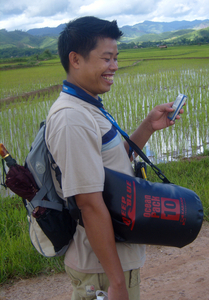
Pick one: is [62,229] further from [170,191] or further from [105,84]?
[105,84]

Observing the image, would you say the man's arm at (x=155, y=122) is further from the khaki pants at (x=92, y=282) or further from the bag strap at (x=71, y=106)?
the khaki pants at (x=92, y=282)

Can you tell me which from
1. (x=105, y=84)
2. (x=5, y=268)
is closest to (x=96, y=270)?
(x=105, y=84)

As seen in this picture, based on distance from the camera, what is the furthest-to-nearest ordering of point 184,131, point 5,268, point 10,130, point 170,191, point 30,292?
point 10,130 < point 184,131 < point 5,268 < point 30,292 < point 170,191

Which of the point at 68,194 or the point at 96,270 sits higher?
the point at 68,194

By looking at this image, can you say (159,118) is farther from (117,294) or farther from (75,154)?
(117,294)

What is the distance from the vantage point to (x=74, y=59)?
1.02 metres

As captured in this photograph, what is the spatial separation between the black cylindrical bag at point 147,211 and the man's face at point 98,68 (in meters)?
0.34

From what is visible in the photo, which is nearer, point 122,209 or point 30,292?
point 122,209

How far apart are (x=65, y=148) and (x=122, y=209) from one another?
0.90ft

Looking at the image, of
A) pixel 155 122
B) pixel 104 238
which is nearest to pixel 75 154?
pixel 104 238

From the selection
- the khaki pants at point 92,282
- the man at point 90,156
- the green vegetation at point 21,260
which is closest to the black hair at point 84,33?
the man at point 90,156

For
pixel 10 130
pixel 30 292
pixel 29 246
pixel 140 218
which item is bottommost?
pixel 30 292

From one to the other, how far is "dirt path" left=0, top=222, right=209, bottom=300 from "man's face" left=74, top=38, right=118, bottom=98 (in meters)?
1.43

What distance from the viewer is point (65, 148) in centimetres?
83
